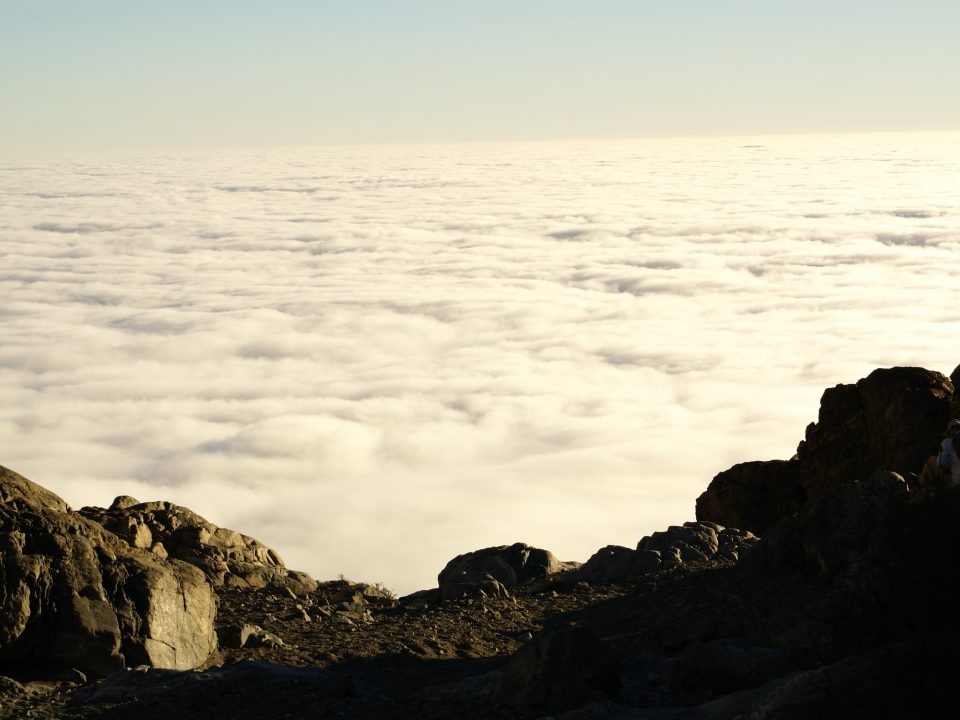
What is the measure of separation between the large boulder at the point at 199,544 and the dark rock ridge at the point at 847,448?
687 centimetres

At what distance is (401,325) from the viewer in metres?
136

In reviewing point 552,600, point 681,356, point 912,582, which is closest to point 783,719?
point 912,582

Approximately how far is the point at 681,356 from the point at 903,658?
11021 centimetres

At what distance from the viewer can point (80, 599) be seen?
855 cm

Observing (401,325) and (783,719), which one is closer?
(783,719)

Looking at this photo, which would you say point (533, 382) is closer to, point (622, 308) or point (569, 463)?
point (569, 463)

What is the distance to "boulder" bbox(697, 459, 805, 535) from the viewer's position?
16.5 metres

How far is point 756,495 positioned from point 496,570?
505cm

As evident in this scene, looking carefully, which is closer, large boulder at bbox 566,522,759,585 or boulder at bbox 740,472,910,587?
boulder at bbox 740,472,910,587

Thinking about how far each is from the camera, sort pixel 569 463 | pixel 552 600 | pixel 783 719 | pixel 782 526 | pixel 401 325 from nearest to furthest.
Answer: pixel 783 719 → pixel 782 526 → pixel 552 600 → pixel 569 463 → pixel 401 325

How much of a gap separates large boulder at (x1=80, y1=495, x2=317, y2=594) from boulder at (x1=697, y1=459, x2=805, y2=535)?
669 centimetres

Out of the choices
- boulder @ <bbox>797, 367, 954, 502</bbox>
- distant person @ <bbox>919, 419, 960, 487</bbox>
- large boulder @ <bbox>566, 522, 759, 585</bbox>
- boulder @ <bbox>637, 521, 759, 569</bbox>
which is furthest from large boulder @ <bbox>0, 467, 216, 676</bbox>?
boulder @ <bbox>797, 367, 954, 502</bbox>

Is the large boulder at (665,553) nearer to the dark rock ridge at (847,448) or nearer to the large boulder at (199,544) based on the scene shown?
the dark rock ridge at (847,448)

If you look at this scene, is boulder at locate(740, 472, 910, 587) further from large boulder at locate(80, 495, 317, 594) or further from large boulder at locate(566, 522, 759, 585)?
large boulder at locate(80, 495, 317, 594)
